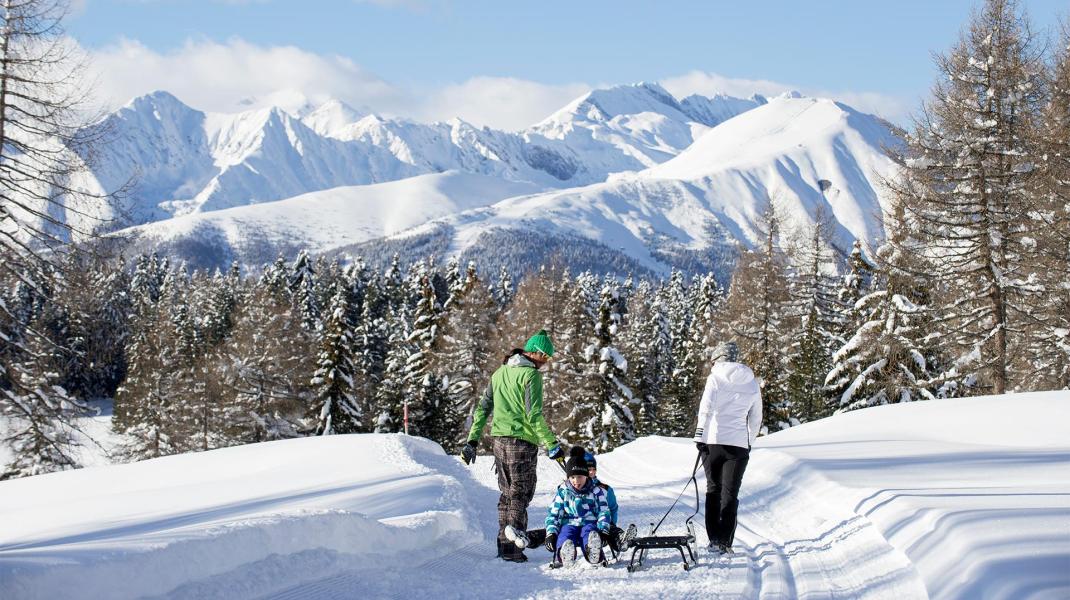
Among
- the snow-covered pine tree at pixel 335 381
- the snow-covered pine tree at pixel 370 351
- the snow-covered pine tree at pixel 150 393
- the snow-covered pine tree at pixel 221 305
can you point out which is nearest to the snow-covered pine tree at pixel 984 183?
the snow-covered pine tree at pixel 335 381

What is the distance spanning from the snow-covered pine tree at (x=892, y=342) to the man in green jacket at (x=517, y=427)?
15928 millimetres

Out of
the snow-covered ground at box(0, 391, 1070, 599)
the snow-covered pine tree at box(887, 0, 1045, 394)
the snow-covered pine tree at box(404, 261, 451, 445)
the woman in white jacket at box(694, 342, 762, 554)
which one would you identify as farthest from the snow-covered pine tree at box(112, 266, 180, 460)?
the woman in white jacket at box(694, 342, 762, 554)

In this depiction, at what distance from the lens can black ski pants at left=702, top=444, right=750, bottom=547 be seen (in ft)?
24.2

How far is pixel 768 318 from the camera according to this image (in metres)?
28.9

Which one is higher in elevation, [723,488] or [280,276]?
[280,276]

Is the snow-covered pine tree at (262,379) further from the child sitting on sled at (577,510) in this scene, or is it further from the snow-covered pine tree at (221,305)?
the child sitting on sled at (577,510)

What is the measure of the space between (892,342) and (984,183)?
236 inches

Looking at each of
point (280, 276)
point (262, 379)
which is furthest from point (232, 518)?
point (280, 276)

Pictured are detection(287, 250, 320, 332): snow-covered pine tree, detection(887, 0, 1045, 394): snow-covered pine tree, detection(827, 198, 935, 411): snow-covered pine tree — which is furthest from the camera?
detection(287, 250, 320, 332): snow-covered pine tree

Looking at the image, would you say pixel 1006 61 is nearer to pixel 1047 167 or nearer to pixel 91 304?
pixel 1047 167

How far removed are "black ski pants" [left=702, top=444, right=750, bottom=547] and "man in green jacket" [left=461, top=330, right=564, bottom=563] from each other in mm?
1618

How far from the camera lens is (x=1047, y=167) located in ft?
56.3

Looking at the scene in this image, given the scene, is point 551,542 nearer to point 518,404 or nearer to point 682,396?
point 518,404

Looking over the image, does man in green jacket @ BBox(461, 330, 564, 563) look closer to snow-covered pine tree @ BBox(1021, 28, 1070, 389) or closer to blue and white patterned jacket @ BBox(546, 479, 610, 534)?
blue and white patterned jacket @ BBox(546, 479, 610, 534)
